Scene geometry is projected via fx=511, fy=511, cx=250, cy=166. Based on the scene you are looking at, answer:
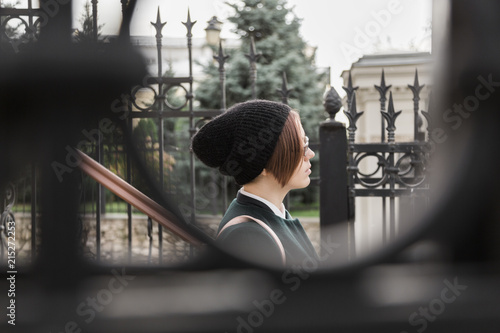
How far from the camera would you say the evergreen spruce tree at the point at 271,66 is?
1131 centimetres

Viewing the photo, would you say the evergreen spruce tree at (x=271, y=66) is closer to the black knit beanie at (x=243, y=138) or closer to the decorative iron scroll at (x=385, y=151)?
the decorative iron scroll at (x=385, y=151)

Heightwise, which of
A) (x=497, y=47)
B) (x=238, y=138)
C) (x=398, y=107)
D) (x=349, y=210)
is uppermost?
(x=398, y=107)

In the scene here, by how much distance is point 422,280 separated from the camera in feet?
2.73

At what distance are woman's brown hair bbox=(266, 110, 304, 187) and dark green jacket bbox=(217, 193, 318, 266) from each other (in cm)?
11

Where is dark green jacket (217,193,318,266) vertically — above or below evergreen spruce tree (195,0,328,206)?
below

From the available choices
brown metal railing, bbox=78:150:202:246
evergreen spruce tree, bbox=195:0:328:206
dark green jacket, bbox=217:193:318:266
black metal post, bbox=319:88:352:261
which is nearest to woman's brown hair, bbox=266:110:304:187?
dark green jacket, bbox=217:193:318:266

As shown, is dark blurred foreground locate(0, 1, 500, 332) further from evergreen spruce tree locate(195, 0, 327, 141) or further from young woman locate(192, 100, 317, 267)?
evergreen spruce tree locate(195, 0, 327, 141)

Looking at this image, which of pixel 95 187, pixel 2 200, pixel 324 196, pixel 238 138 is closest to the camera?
pixel 2 200

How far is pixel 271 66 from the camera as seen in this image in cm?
1141

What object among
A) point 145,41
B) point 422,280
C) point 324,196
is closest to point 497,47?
point 422,280

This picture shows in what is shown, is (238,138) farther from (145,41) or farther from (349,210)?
(349,210)

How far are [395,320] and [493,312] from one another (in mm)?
168

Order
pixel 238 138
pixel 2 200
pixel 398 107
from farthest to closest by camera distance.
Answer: pixel 398 107
pixel 238 138
pixel 2 200

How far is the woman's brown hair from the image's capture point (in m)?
1.52
